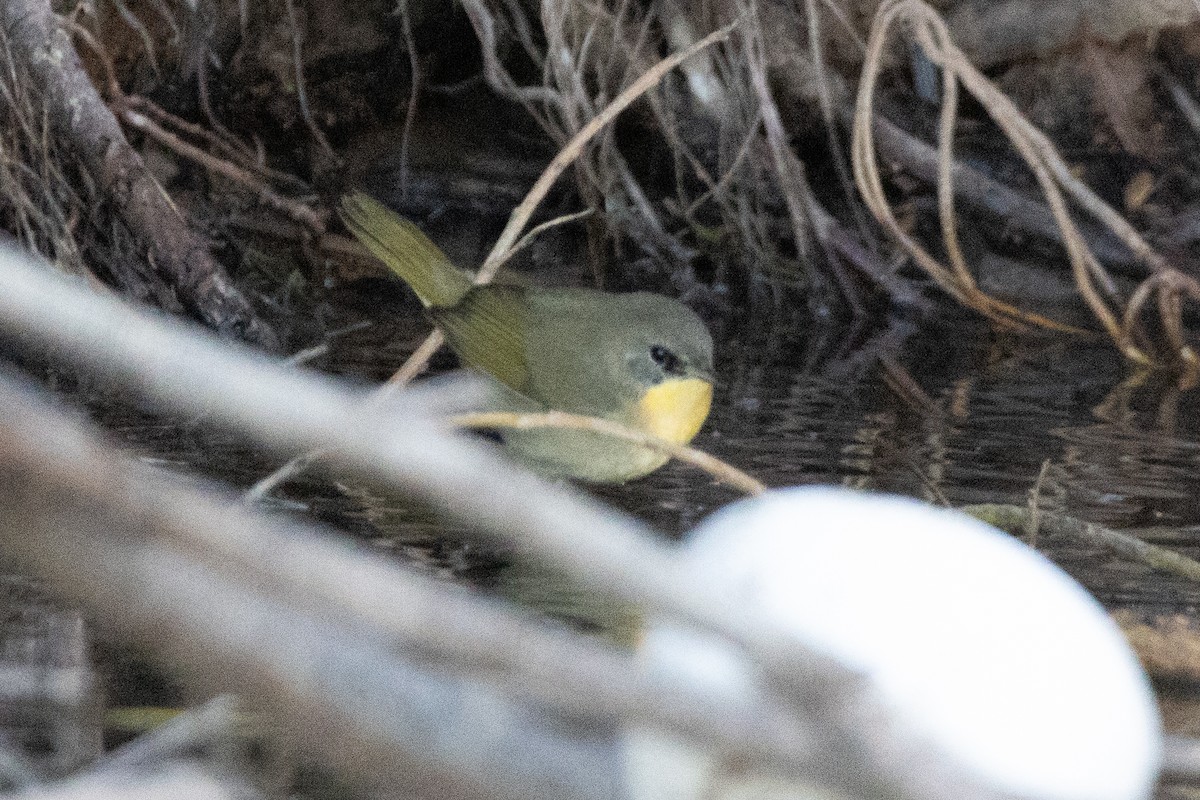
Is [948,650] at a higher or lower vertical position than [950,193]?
lower

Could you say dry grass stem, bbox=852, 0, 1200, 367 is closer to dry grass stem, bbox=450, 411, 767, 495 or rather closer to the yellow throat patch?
the yellow throat patch

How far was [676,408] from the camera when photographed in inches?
135

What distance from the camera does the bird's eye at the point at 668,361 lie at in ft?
11.4

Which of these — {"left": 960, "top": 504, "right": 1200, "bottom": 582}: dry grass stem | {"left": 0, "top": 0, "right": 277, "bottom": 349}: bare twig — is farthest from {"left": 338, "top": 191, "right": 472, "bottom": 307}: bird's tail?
{"left": 960, "top": 504, "right": 1200, "bottom": 582}: dry grass stem

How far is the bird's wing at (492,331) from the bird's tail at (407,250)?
152mm

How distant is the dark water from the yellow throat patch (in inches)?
5.2

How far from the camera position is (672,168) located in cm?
687

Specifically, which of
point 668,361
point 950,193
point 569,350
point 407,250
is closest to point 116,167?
point 407,250

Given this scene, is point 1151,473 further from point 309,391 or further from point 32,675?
point 309,391

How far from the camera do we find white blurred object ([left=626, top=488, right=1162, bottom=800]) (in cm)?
136

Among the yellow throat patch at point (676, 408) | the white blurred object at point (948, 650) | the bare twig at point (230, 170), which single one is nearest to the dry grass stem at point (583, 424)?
the white blurred object at point (948, 650)

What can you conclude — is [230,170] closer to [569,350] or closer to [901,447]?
[569,350]

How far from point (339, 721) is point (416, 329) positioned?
462 cm

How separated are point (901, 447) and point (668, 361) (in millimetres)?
707
